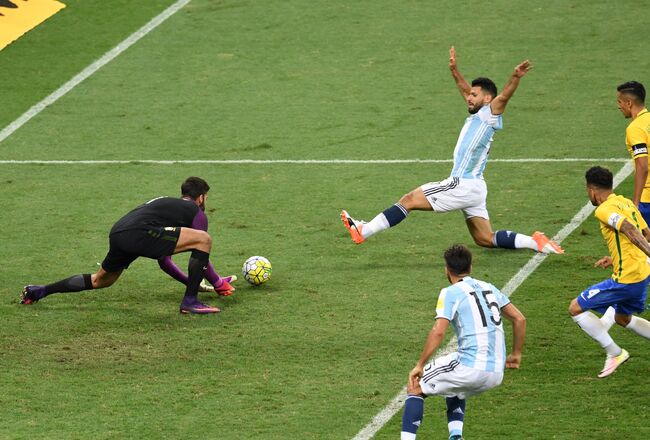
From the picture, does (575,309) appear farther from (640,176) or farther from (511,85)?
(511,85)

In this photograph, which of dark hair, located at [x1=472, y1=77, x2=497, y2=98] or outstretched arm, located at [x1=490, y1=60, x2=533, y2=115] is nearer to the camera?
outstretched arm, located at [x1=490, y1=60, x2=533, y2=115]

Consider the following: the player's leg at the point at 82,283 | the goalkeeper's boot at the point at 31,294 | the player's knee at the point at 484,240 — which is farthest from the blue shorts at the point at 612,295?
the goalkeeper's boot at the point at 31,294

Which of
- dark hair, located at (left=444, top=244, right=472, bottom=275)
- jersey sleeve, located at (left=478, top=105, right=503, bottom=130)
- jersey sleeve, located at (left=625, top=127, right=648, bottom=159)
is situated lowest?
dark hair, located at (left=444, top=244, right=472, bottom=275)

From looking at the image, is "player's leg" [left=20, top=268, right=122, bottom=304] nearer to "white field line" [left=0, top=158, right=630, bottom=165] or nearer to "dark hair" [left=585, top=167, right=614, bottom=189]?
"dark hair" [left=585, top=167, right=614, bottom=189]

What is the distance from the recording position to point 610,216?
10.4m

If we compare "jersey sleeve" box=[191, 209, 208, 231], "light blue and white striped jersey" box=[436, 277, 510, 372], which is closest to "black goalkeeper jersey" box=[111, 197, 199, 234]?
"jersey sleeve" box=[191, 209, 208, 231]

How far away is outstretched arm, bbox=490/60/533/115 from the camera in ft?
43.3

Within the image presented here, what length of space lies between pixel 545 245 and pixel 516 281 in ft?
1.99

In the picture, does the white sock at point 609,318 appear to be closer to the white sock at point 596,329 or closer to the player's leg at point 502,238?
the white sock at point 596,329

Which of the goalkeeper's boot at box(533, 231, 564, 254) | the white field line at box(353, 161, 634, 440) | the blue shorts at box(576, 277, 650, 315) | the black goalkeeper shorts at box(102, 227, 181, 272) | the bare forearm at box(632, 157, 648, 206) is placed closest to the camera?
the white field line at box(353, 161, 634, 440)

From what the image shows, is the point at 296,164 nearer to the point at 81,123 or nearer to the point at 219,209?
the point at 219,209

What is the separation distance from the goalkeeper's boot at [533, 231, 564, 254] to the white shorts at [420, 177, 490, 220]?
2.32ft

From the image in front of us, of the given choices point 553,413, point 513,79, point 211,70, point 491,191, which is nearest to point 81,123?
point 211,70

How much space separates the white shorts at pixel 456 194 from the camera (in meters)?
13.7
